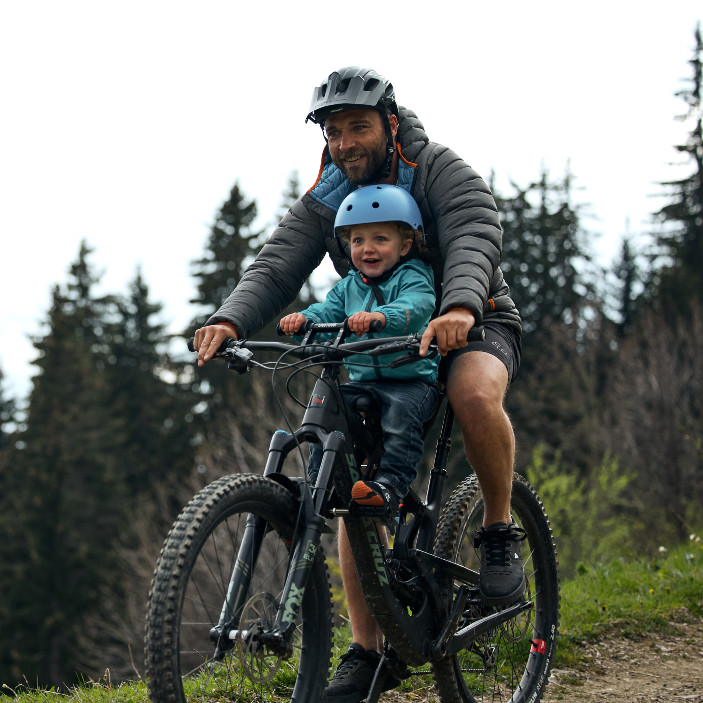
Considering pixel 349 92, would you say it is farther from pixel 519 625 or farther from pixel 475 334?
pixel 519 625

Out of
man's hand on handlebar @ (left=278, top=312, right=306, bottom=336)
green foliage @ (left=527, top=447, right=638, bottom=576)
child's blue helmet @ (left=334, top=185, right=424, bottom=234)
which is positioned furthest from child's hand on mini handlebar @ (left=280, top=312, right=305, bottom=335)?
green foliage @ (left=527, top=447, right=638, bottom=576)

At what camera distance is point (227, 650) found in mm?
2541

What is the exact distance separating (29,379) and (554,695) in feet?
107

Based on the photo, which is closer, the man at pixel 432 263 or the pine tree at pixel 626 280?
the man at pixel 432 263

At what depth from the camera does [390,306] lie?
122 inches

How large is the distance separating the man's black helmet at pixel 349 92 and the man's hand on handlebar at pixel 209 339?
0.96 meters

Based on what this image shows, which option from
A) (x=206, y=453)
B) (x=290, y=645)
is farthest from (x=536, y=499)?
(x=206, y=453)

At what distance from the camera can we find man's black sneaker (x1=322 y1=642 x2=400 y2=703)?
126 inches

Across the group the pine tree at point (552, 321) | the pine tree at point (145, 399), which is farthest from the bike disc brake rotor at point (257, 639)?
the pine tree at point (145, 399)

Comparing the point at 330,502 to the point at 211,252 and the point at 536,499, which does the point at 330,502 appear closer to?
the point at 536,499

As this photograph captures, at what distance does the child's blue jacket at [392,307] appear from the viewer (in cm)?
313

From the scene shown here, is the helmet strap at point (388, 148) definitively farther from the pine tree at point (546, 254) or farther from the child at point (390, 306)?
the pine tree at point (546, 254)

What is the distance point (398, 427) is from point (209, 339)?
77 centimetres

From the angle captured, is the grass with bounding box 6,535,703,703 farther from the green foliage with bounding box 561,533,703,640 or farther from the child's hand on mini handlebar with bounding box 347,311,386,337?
the child's hand on mini handlebar with bounding box 347,311,386,337
